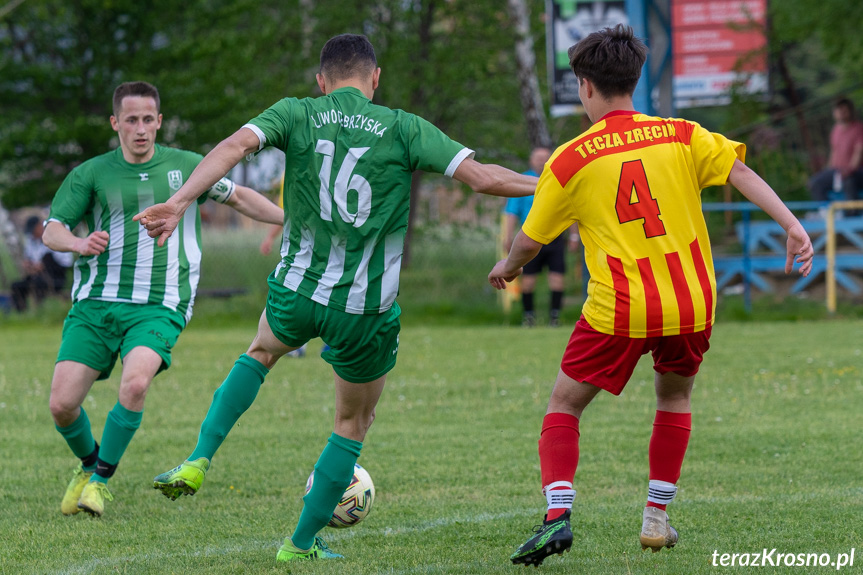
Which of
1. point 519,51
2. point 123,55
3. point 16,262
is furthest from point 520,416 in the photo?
point 16,262

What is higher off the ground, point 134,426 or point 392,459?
point 134,426

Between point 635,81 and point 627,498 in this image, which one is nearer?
point 635,81

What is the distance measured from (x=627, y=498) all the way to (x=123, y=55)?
15.7m

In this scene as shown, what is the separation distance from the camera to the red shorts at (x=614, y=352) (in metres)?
3.94

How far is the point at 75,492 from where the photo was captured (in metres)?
5.49

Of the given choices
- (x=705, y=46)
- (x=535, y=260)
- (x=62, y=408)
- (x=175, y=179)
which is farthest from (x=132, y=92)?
(x=705, y=46)

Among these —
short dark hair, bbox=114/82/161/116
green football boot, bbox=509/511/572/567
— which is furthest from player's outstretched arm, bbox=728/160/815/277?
short dark hair, bbox=114/82/161/116

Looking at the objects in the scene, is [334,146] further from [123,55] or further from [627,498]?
[123,55]

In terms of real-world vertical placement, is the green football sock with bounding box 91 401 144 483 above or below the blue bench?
below

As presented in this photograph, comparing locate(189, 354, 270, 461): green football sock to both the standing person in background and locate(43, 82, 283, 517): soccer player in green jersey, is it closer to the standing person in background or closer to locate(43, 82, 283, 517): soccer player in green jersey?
locate(43, 82, 283, 517): soccer player in green jersey

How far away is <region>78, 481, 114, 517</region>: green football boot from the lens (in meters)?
5.28

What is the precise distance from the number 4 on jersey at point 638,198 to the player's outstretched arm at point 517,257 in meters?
0.37

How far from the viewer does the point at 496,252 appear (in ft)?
58.8

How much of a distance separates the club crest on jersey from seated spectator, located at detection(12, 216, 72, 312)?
1214 centimetres
